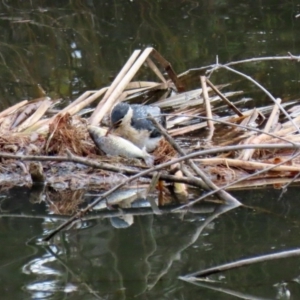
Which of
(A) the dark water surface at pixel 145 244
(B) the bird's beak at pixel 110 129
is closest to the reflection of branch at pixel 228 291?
(A) the dark water surface at pixel 145 244

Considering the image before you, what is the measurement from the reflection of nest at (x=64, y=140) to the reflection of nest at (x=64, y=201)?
42 centimetres

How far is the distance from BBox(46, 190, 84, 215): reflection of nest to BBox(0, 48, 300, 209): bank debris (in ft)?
0.31

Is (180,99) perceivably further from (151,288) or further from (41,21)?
(41,21)

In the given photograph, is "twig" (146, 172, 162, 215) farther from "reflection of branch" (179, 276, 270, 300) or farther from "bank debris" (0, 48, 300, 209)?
"reflection of branch" (179, 276, 270, 300)

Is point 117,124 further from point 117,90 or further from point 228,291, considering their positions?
point 228,291

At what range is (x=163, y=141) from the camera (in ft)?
17.0

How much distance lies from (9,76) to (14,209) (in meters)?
3.50

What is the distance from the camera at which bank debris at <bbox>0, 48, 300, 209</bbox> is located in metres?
4.61

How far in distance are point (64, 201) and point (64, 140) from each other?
0.63 meters

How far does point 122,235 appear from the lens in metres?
3.94

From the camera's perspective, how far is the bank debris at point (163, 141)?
4.61m

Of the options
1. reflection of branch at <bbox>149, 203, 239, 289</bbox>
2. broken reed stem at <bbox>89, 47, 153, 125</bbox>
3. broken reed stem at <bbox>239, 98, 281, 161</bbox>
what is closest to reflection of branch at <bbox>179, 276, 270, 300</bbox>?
reflection of branch at <bbox>149, 203, 239, 289</bbox>

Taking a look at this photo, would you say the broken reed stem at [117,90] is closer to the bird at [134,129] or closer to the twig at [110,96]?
the twig at [110,96]

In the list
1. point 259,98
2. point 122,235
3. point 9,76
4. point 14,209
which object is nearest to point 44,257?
point 122,235
